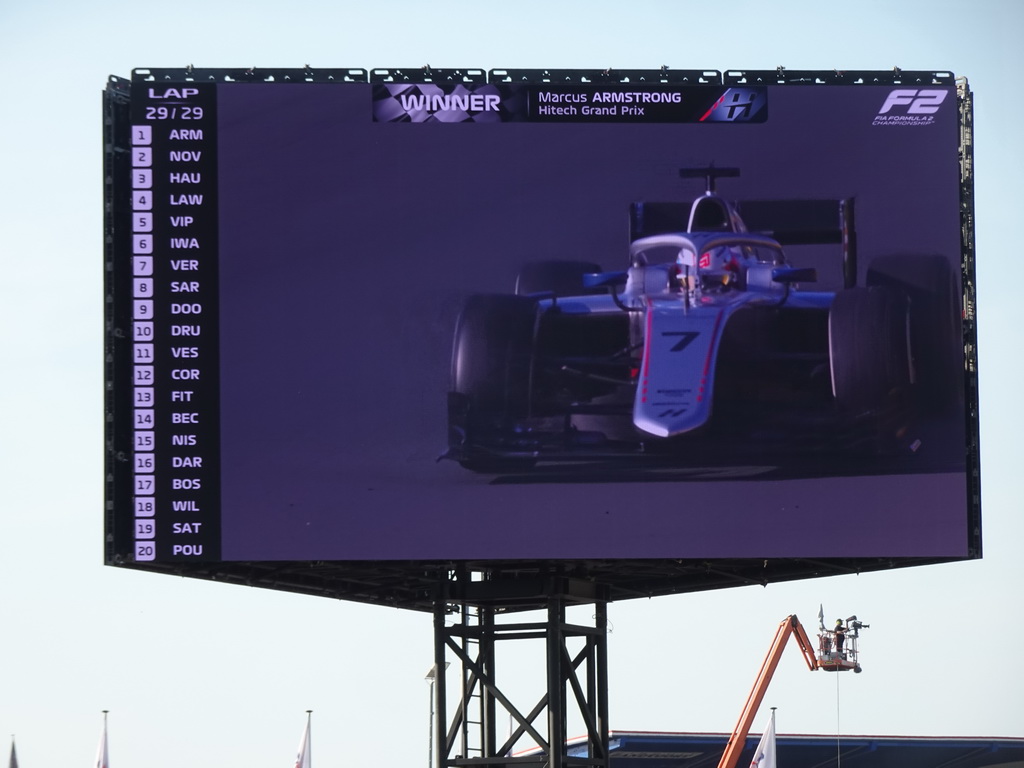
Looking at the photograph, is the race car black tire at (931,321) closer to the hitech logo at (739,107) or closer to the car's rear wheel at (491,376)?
the hitech logo at (739,107)

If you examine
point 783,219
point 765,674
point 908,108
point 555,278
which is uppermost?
point 908,108

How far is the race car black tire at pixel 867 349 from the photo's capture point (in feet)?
96.4

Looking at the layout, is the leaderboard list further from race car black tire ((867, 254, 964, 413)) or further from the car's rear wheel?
race car black tire ((867, 254, 964, 413))

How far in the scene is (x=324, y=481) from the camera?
95.5ft

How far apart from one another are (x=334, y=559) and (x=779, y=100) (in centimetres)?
839

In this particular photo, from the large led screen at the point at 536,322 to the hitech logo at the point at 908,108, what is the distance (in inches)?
1.2

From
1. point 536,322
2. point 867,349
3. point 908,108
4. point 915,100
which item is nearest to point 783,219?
point 867,349

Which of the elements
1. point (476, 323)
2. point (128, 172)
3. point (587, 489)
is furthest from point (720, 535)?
point (128, 172)

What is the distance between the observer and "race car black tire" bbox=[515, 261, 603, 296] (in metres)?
29.5

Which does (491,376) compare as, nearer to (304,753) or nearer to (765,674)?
(304,753)

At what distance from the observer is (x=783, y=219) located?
29734 mm

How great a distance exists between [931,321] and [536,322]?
5.14m

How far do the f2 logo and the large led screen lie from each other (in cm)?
4

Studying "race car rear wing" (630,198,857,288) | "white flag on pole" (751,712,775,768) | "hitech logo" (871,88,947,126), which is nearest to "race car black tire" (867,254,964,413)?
"race car rear wing" (630,198,857,288)
